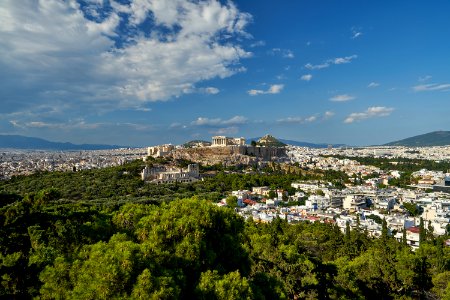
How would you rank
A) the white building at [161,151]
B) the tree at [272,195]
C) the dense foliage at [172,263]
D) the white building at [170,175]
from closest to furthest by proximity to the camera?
1. the dense foliage at [172,263]
2. the tree at [272,195]
3. the white building at [170,175]
4. the white building at [161,151]

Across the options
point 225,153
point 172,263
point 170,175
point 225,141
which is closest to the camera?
point 172,263

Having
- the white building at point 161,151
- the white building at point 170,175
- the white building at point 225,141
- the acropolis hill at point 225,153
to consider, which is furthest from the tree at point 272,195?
the white building at point 225,141

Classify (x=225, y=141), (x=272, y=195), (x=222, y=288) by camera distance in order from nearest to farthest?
(x=222, y=288), (x=272, y=195), (x=225, y=141)

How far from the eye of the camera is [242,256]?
404 inches

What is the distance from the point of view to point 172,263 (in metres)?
8.20

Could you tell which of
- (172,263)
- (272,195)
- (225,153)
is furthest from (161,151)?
(172,263)

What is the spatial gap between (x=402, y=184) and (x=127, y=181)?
157 ft

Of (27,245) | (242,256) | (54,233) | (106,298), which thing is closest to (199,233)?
(242,256)

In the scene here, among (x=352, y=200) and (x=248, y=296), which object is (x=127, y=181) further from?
(x=248, y=296)

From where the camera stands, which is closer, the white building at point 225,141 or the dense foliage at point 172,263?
the dense foliage at point 172,263

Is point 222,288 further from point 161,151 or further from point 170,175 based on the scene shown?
point 161,151

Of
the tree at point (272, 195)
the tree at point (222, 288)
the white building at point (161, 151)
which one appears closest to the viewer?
the tree at point (222, 288)

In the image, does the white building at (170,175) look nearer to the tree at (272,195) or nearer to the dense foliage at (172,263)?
the tree at (272,195)

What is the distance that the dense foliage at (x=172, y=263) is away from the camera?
6949mm
